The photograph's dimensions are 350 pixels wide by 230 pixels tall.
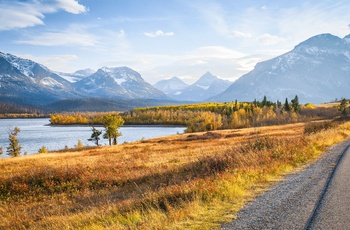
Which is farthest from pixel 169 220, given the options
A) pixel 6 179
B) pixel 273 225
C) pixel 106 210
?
pixel 6 179

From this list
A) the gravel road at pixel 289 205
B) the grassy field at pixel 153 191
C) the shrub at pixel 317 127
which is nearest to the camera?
the gravel road at pixel 289 205

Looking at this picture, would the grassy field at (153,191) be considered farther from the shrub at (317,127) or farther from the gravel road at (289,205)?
the shrub at (317,127)

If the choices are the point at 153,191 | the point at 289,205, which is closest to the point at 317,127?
the point at 153,191

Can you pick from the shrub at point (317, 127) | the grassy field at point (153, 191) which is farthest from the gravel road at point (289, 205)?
the shrub at point (317, 127)

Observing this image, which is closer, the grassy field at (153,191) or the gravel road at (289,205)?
the gravel road at (289,205)

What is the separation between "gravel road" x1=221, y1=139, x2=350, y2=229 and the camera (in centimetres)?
919

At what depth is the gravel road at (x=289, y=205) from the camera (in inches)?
362

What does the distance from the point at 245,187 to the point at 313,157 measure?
9878 millimetres

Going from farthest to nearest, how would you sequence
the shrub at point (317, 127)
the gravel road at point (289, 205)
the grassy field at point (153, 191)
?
the shrub at point (317, 127) < the grassy field at point (153, 191) < the gravel road at point (289, 205)

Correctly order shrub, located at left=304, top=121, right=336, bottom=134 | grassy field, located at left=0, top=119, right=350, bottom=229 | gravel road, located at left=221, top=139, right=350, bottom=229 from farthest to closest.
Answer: shrub, located at left=304, top=121, right=336, bottom=134 < grassy field, located at left=0, top=119, right=350, bottom=229 < gravel road, located at left=221, top=139, right=350, bottom=229

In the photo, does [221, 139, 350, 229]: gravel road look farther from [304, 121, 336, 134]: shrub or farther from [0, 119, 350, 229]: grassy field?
[304, 121, 336, 134]: shrub

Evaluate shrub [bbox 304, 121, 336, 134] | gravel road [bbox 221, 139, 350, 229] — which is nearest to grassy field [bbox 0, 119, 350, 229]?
gravel road [bbox 221, 139, 350, 229]

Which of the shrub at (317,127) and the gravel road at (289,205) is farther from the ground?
the shrub at (317,127)

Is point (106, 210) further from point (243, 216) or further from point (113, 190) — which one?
point (113, 190)
